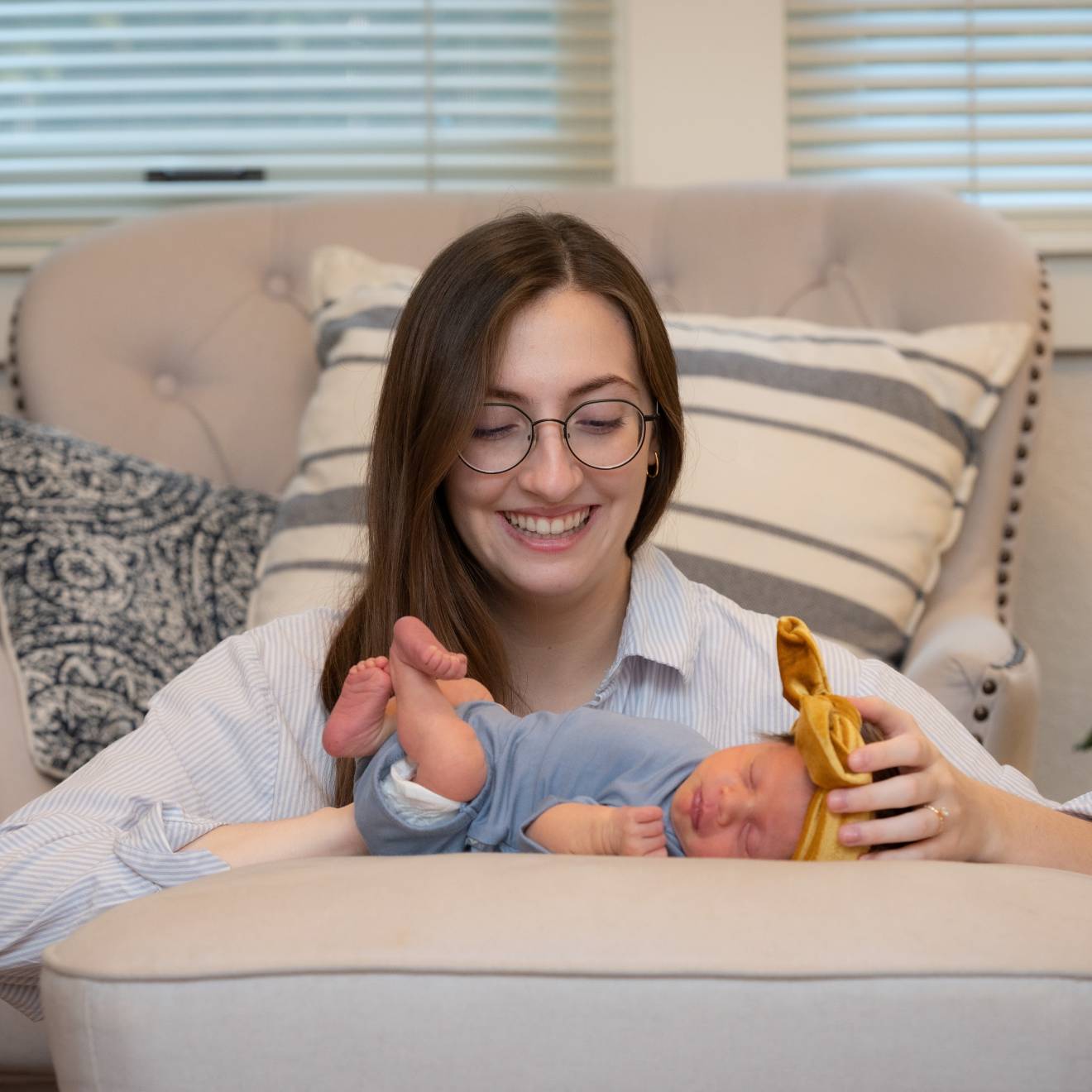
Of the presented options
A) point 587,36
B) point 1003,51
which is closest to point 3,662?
point 587,36

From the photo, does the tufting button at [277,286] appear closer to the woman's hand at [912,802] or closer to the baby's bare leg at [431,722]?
the baby's bare leg at [431,722]

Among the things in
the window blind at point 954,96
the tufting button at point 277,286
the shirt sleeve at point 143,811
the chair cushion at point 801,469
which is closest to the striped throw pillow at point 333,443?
the chair cushion at point 801,469

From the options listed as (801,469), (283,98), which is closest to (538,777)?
A: (801,469)

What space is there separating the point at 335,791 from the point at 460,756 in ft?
0.98

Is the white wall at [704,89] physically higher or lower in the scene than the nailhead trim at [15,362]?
higher

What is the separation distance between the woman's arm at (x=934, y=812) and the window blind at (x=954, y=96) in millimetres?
1478

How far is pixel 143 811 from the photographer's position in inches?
45.5

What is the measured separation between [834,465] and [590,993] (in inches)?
44.2

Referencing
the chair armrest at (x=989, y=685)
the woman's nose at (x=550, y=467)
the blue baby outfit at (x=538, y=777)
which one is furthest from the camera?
the chair armrest at (x=989, y=685)

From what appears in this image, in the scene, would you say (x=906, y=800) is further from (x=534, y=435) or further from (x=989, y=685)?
(x=989, y=685)

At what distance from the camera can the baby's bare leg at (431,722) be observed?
1036 millimetres

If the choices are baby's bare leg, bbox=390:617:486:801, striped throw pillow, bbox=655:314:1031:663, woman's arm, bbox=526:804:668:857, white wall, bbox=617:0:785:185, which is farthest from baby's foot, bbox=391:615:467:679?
white wall, bbox=617:0:785:185

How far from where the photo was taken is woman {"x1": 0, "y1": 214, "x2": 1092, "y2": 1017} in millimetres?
1230

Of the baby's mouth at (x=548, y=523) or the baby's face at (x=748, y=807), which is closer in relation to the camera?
the baby's face at (x=748, y=807)
